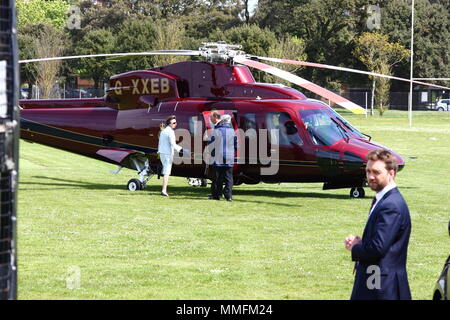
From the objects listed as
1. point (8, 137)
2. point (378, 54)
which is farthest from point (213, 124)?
point (378, 54)

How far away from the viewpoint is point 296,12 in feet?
273

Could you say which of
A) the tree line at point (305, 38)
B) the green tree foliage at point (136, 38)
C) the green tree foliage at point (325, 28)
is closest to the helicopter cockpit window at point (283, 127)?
the tree line at point (305, 38)

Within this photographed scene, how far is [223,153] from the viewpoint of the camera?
17766mm

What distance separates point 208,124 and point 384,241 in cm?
1268

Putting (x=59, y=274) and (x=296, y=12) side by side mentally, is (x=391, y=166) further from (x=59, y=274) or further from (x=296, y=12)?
(x=296, y=12)

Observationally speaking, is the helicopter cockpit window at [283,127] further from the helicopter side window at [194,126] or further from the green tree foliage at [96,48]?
the green tree foliage at [96,48]

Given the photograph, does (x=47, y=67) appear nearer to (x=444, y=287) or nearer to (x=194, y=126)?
(x=194, y=126)

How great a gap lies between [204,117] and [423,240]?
676 centimetres

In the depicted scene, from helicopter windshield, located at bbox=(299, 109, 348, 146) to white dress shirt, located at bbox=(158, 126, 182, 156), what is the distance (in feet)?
8.81

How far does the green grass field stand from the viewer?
961 centimetres

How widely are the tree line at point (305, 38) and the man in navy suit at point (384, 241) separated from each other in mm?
66592

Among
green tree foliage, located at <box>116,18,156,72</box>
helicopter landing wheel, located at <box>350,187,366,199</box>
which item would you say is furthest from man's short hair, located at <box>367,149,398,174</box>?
green tree foliage, located at <box>116,18,156,72</box>

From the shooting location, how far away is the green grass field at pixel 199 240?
9.61 metres

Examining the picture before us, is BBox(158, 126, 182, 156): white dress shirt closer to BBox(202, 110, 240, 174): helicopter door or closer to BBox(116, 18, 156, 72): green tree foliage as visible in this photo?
BBox(202, 110, 240, 174): helicopter door
